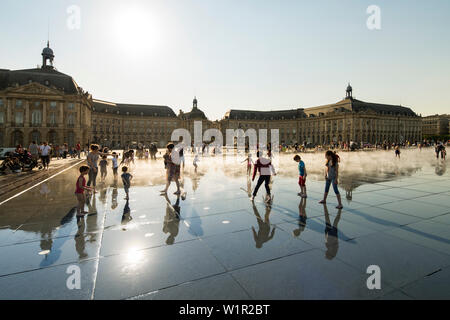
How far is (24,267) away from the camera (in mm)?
3557

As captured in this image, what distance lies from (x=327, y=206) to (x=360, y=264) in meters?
3.48

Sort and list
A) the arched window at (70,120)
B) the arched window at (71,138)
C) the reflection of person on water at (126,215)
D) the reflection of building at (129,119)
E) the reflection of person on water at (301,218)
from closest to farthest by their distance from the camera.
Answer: the reflection of person on water at (301,218)
the reflection of person on water at (126,215)
the reflection of building at (129,119)
the arched window at (71,138)
the arched window at (70,120)

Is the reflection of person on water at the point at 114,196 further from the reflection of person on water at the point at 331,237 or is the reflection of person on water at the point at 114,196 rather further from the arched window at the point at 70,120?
the arched window at the point at 70,120

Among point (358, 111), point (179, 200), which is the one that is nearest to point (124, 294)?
point (179, 200)

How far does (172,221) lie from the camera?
5.70 metres

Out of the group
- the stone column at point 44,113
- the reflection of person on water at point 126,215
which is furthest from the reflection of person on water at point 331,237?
the stone column at point 44,113

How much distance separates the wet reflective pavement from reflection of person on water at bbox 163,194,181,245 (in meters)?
0.02

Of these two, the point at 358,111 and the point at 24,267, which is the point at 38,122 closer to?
the point at 24,267

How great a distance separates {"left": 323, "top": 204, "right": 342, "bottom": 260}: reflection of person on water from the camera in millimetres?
3996

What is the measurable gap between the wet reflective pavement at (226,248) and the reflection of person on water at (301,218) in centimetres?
3

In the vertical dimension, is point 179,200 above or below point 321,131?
below

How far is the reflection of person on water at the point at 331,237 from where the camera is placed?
400 centimetres

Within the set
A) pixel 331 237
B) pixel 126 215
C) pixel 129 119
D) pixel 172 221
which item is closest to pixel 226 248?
pixel 172 221

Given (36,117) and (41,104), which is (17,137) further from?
(41,104)
